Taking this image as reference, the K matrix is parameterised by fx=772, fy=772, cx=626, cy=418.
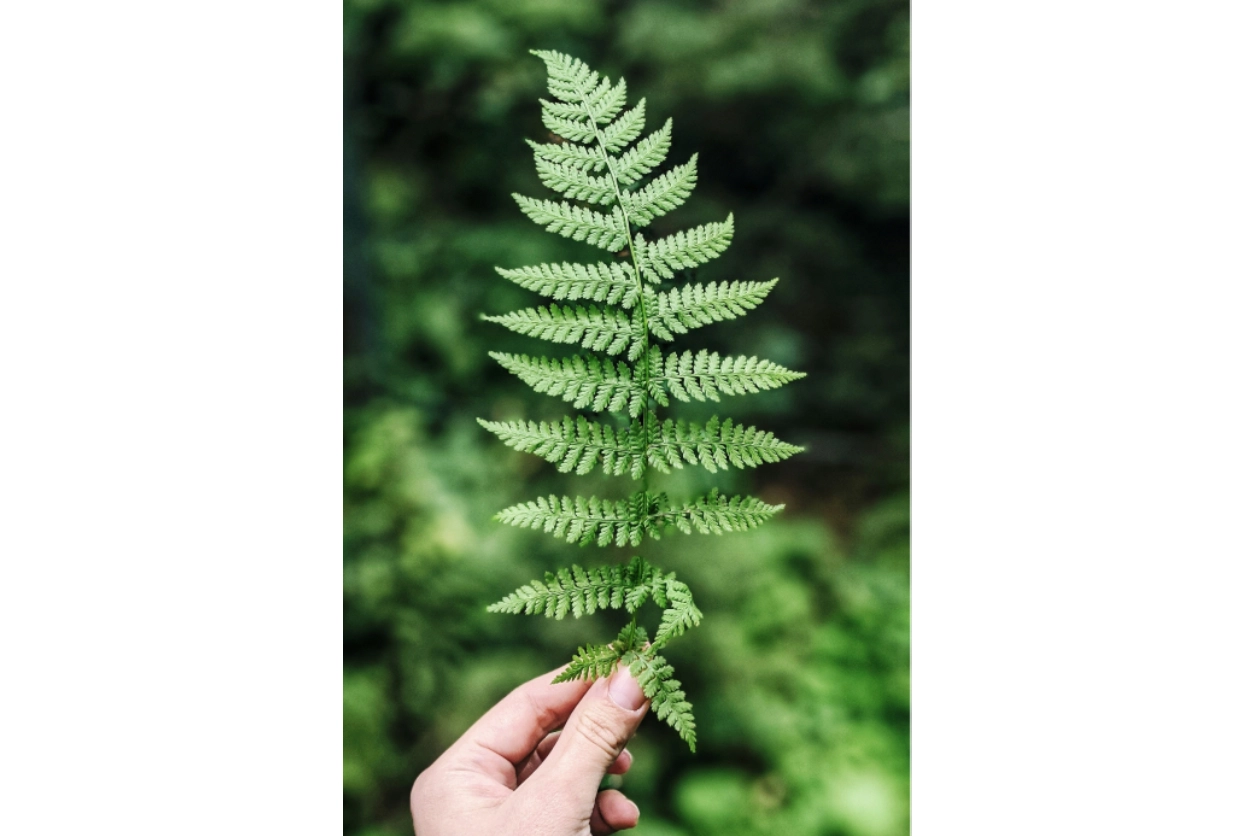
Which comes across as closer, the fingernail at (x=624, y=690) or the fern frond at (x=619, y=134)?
the fern frond at (x=619, y=134)

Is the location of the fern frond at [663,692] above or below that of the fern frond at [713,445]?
below

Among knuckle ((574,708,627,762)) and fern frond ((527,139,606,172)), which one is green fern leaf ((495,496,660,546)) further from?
fern frond ((527,139,606,172))

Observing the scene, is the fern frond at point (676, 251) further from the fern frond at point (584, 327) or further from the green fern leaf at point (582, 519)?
the green fern leaf at point (582, 519)

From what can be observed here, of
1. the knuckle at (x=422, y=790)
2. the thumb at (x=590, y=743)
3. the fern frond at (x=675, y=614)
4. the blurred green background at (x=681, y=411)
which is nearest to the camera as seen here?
the fern frond at (x=675, y=614)

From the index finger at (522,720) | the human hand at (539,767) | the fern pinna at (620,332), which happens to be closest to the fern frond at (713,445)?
the fern pinna at (620,332)

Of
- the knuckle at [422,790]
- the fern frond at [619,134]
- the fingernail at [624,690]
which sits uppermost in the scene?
the fern frond at [619,134]

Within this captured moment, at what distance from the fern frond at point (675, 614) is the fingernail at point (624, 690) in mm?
210

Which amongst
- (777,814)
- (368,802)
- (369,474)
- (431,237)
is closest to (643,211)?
(431,237)

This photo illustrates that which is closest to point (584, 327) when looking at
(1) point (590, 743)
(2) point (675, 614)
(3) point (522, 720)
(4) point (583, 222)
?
(4) point (583, 222)

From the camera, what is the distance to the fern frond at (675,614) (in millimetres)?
1642

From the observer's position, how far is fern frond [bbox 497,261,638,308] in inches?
65.6

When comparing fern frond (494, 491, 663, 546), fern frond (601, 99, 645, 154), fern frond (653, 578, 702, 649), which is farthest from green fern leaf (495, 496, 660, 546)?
fern frond (601, 99, 645, 154)

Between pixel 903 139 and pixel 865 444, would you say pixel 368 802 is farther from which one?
pixel 903 139

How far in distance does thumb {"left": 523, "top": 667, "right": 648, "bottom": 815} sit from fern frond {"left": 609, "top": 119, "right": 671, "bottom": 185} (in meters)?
1.14
